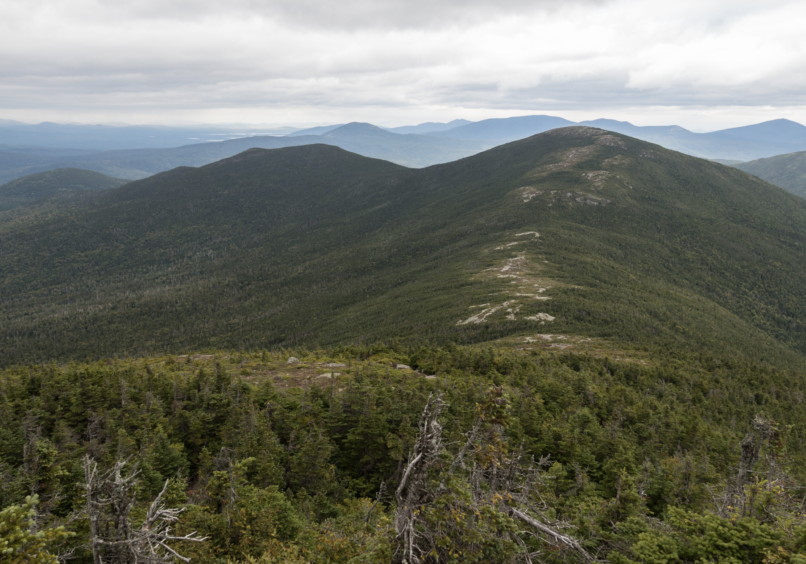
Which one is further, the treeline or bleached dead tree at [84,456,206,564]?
the treeline

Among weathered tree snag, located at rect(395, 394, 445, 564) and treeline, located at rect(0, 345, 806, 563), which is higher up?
weathered tree snag, located at rect(395, 394, 445, 564)

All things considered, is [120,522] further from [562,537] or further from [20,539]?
[562,537]

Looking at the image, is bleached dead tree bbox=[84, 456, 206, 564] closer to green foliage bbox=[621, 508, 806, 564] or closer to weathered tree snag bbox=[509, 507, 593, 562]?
weathered tree snag bbox=[509, 507, 593, 562]

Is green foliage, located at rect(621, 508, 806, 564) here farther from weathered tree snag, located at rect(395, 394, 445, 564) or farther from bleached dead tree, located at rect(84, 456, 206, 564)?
bleached dead tree, located at rect(84, 456, 206, 564)

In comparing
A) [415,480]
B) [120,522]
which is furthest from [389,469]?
[120,522]

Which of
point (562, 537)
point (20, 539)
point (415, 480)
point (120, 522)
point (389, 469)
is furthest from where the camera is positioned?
point (389, 469)

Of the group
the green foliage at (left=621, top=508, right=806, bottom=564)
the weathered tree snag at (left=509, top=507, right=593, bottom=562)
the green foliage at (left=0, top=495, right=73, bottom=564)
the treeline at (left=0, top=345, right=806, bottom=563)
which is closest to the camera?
the green foliage at (left=0, top=495, right=73, bottom=564)

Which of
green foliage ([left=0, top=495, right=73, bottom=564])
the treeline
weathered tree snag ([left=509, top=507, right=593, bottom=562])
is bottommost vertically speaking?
the treeline

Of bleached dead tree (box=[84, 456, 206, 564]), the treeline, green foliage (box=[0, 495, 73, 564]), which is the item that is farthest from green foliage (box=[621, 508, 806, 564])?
green foliage (box=[0, 495, 73, 564])

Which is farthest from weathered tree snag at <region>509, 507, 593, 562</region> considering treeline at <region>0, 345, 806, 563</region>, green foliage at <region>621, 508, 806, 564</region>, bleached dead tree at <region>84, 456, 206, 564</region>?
bleached dead tree at <region>84, 456, 206, 564</region>

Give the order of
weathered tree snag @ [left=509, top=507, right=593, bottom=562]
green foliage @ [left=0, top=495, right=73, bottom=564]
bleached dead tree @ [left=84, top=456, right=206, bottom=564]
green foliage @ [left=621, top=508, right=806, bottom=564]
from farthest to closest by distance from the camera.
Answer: green foliage @ [left=621, top=508, right=806, bottom=564] < bleached dead tree @ [left=84, top=456, right=206, bottom=564] < weathered tree snag @ [left=509, top=507, right=593, bottom=562] < green foliage @ [left=0, top=495, right=73, bottom=564]
